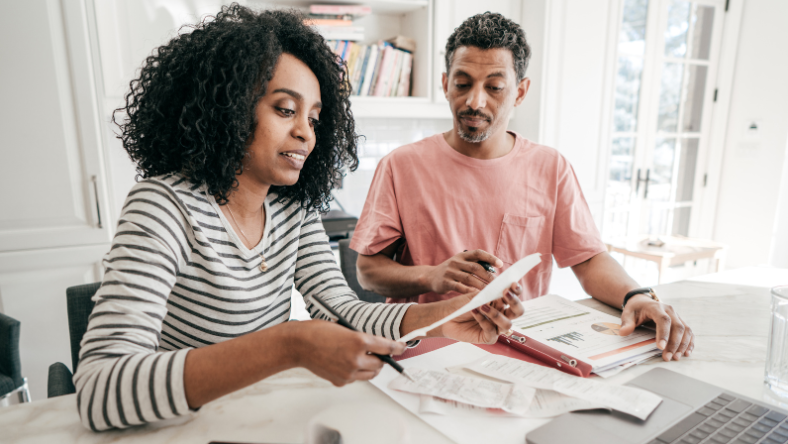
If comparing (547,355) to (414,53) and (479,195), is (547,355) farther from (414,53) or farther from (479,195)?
(414,53)

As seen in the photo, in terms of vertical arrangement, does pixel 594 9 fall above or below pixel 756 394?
above

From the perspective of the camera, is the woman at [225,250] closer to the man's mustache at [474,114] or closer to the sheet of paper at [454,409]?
the sheet of paper at [454,409]

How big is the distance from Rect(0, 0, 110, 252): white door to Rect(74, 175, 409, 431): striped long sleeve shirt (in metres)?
1.19

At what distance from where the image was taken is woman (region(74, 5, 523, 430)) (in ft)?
2.19

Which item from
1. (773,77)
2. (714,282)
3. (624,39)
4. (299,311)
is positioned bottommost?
(299,311)

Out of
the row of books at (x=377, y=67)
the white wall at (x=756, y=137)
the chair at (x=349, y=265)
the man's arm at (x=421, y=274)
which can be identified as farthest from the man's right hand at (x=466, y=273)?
the white wall at (x=756, y=137)

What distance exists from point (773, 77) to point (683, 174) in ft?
2.91

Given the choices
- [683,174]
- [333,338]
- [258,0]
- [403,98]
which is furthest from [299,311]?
[683,174]

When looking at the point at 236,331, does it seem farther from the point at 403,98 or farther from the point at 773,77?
the point at 773,77

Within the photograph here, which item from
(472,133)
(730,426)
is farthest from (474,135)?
(730,426)

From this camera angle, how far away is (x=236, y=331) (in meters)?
0.95

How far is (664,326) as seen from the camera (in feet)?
3.10

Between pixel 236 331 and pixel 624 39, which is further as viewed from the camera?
pixel 624 39

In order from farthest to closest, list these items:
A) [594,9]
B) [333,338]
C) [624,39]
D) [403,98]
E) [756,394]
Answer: [624,39], [594,9], [403,98], [756,394], [333,338]
